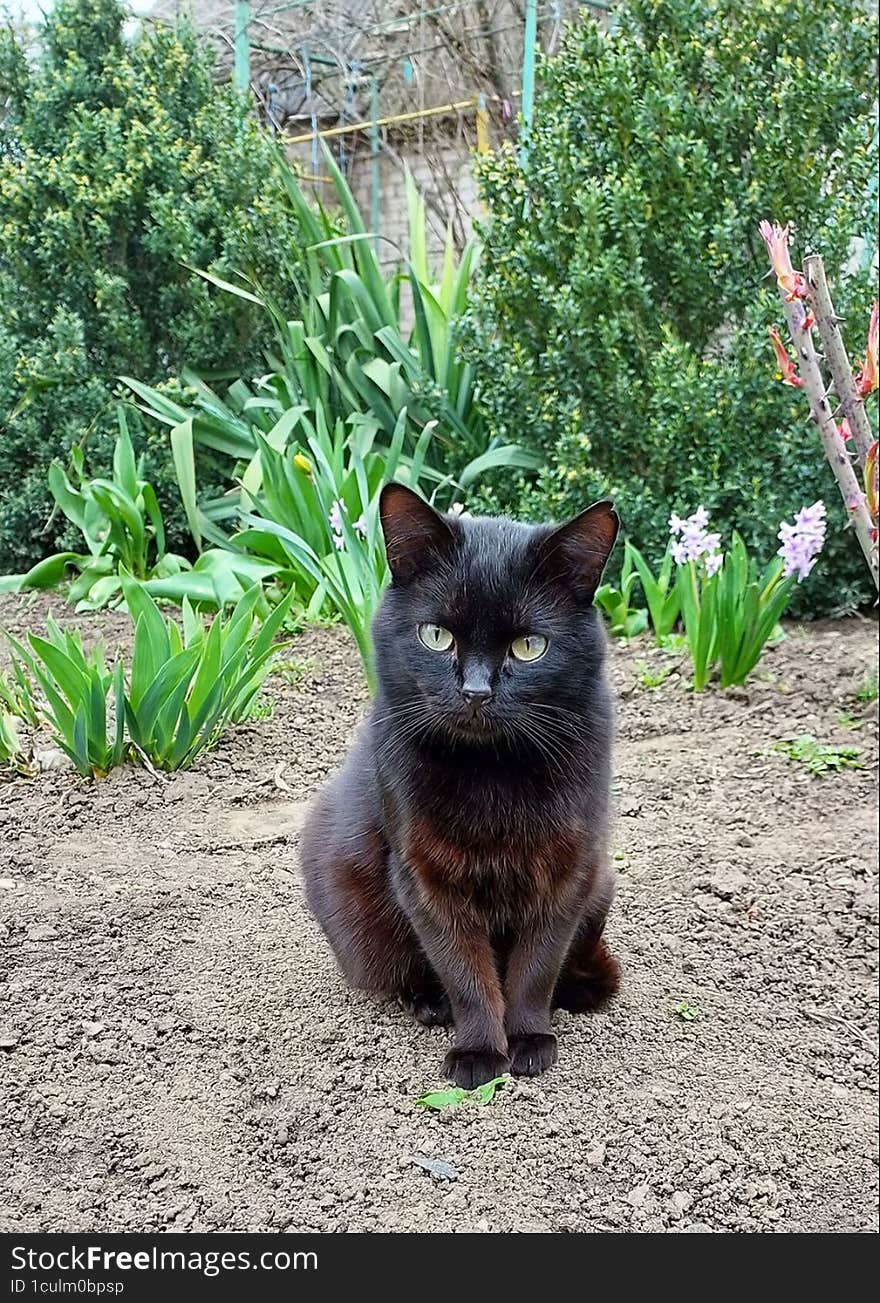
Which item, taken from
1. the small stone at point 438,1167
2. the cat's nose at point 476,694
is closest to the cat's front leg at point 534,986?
the small stone at point 438,1167

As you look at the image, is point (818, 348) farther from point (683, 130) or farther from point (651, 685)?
point (651, 685)

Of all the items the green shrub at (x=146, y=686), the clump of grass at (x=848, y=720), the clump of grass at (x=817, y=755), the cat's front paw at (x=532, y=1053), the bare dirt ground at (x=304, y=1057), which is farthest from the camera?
the clump of grass at (x=848, y=720)

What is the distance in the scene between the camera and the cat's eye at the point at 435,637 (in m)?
1.41

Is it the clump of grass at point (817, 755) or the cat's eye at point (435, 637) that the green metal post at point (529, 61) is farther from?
the clump of grass at point (817, 755)

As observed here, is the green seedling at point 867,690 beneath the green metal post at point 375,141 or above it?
beneath

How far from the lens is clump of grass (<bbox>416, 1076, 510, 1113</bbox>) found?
1.42 m

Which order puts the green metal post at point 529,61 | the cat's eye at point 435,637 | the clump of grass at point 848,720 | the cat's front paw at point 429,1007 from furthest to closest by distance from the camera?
the clump of grass at point 848,720 < the green metal post at point 529,61 < the cat's front paw at point 429,1007 < the cat's eye at point 435,637

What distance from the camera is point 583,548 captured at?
1419 millimetres

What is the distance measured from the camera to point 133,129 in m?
1.31

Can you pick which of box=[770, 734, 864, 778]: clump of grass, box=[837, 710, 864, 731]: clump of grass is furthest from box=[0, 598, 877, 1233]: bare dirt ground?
box=[837, 710, 864, 731]: clump of grass

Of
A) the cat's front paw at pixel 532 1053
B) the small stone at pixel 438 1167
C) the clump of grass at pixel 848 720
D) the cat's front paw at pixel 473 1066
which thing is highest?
the small stone at pixel 438 1167

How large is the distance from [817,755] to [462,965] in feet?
4.26

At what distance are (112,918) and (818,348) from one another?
2022 mm

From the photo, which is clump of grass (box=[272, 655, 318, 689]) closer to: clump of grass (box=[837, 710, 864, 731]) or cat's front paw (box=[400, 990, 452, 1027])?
cat's front paw (box=[400, 990, 452, 1027])
